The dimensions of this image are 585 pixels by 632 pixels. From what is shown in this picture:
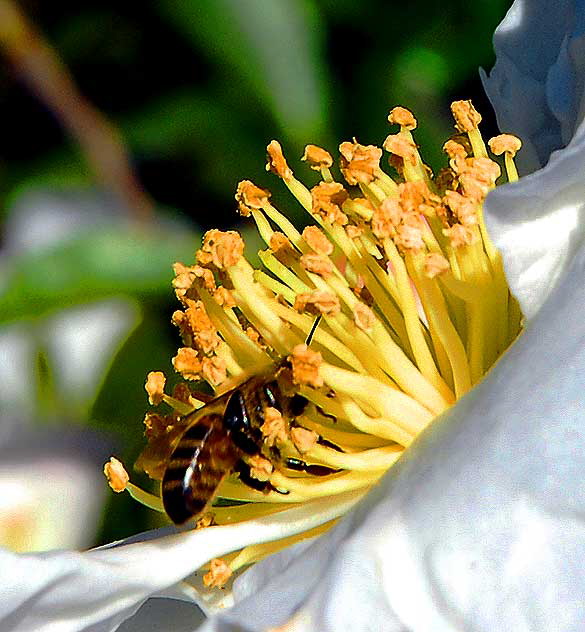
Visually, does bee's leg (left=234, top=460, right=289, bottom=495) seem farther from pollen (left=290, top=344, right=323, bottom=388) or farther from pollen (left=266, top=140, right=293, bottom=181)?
pollen (left=266, top=140, right=293, bottom=181)

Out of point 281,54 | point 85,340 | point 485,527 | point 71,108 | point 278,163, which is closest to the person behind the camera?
point 485,527

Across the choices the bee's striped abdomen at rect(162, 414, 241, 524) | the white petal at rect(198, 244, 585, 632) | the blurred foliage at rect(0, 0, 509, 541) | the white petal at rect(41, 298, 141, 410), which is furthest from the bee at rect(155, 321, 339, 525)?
the white petal at rect(41, 298, 141, 410)

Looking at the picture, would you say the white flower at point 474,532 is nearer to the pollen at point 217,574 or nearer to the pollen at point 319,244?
the pollen at point 217,574

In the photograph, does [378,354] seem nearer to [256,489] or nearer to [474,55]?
[256,489]

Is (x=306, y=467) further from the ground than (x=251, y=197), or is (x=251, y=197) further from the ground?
(x=251, y=197)

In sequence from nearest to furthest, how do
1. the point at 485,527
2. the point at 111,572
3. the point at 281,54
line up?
the point at 485,527 < the point at 111,572 < the point at 281,54

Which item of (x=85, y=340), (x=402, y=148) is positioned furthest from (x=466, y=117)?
(x=85, y=340)

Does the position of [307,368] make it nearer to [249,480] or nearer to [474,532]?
[249,480]

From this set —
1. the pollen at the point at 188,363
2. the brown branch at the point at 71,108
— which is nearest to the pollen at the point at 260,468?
the pollen at the point at 188,363
